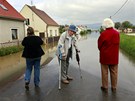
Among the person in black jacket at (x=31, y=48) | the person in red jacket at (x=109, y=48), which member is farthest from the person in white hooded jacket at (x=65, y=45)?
the person in red jacket at (x=109, y=48)

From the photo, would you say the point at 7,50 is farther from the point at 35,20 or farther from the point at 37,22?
the point at 35,20

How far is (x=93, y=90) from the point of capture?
7312mm

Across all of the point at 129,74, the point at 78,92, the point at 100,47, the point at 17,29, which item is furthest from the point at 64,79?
the point at 17,29

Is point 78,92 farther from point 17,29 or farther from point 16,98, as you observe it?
point 17,29

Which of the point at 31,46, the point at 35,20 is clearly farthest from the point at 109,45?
the point at 35,20

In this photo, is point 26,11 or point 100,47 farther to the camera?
point 26,11

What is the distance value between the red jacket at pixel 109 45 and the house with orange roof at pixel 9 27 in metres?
16.8

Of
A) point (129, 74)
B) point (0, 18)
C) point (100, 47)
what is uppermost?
point (0, 18)

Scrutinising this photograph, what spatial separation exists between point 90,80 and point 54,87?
156 cm

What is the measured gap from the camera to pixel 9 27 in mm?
26766

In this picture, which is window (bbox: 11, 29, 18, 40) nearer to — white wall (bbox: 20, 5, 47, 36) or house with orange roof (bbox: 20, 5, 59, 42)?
house with orange roof (bbox: 20, 5, 59, 42)

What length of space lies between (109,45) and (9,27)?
2112 centimetres

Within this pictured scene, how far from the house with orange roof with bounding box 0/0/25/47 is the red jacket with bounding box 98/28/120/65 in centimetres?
1682

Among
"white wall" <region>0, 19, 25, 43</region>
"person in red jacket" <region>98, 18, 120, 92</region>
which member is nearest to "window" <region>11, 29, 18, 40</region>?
"white wall" <region>0, 19, 25, 43</region>
